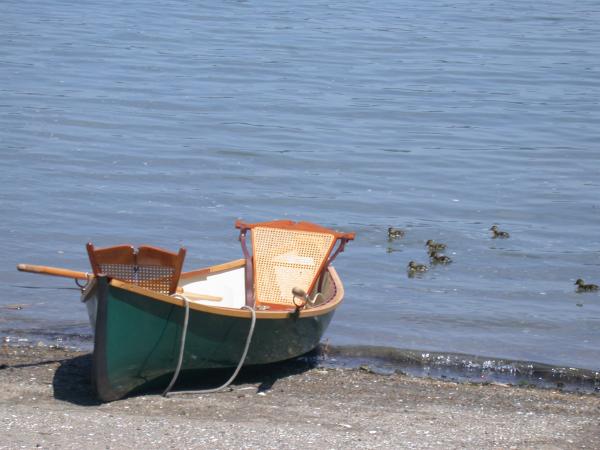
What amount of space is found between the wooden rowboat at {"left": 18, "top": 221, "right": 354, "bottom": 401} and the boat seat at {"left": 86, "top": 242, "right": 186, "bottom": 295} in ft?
0.11

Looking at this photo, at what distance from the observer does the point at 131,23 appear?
116ft

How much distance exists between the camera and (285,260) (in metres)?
12.0

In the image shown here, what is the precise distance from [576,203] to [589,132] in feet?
18.3

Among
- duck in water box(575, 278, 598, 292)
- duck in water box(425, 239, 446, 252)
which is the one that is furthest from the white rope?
duck in water box(425, 239, 446, 252)

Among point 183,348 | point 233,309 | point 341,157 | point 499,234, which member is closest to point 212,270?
point 233,309

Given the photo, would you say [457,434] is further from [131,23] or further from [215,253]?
[131,23]

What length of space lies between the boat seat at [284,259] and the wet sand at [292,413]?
2.67 ft

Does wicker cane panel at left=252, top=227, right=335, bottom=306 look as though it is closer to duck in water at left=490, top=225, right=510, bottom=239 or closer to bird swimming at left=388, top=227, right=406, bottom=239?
bird swimming at left=388, top=227, right=406, bottom=239

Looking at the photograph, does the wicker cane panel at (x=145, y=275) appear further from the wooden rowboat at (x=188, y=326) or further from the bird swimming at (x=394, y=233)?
the bird swimming at (x=394, y=233)

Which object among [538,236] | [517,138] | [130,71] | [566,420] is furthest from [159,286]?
[130,71]

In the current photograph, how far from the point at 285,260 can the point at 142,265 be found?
2707 millimetres

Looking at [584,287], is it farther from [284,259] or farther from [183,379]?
[183,379]

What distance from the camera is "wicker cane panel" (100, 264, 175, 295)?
9438 millimetres

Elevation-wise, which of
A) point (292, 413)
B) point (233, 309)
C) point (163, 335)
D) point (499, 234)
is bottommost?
point (292, 413)
